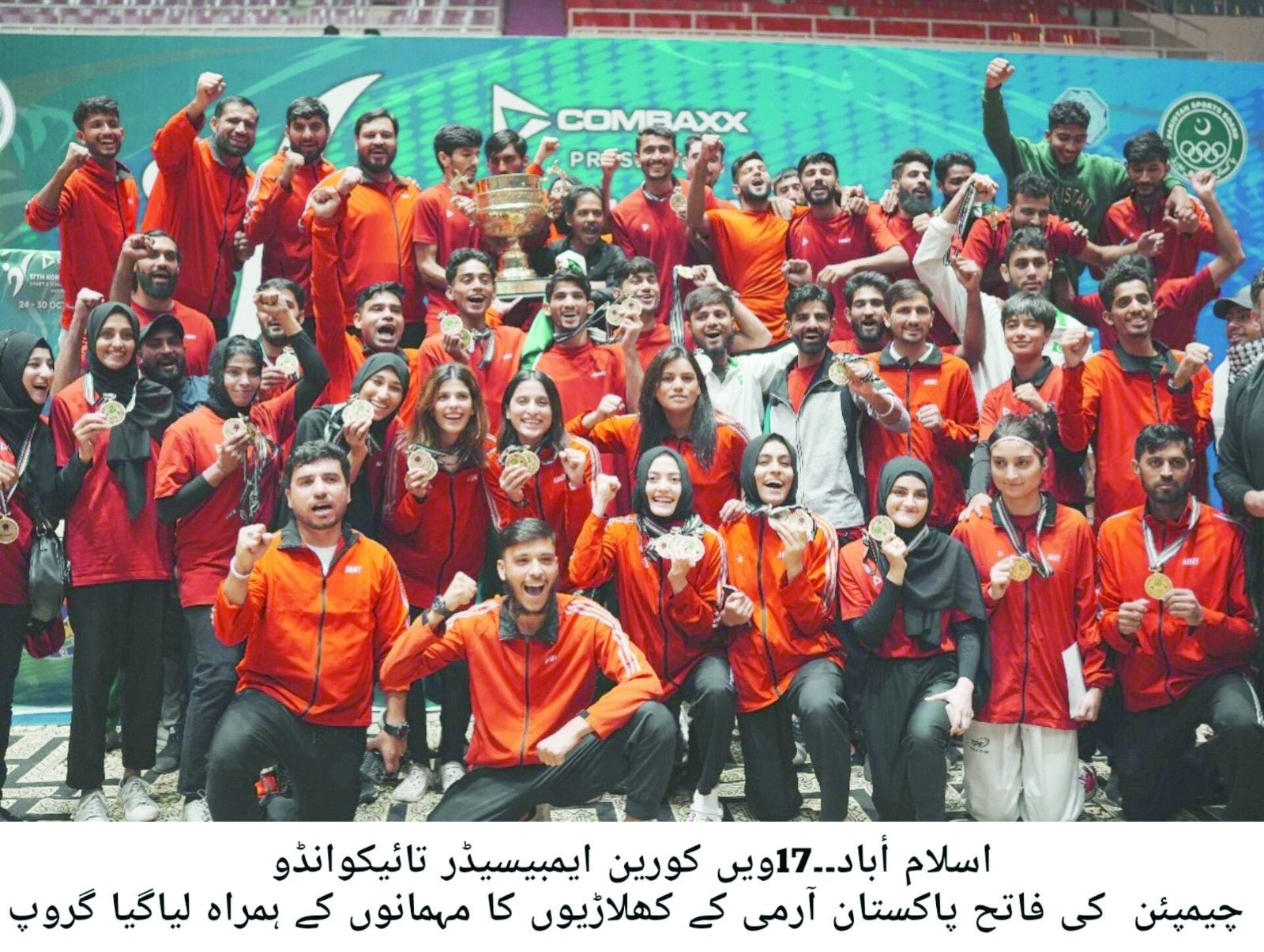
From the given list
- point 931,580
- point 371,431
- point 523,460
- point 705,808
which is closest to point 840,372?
point 931,580

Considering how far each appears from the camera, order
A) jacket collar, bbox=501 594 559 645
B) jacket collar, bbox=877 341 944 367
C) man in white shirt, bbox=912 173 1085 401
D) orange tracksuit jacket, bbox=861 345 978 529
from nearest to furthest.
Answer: jacket collar, bbox=501 594 559 645 < orange tracksuit jacket, bbox=861 345 978 529 < jacket collar, bbox=877 341 944 367 < man in white shirt, bbox=912 173 1085 401

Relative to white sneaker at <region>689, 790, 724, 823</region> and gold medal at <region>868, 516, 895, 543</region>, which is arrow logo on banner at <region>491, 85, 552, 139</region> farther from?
white sneaker at <region>689, 790, 724, 823</region>

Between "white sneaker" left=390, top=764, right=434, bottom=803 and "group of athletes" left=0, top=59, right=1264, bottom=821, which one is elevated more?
"group of athletes" left=0, top=59, right=1264, bottom=821

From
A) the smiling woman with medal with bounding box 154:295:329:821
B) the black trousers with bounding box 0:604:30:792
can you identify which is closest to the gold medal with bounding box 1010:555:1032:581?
the smiling woman with medal with bounding box 154:295:329:821

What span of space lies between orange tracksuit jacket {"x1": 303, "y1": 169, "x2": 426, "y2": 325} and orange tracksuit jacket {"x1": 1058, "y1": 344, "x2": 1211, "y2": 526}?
12.5ft

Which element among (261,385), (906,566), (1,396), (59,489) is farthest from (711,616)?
(1,396)

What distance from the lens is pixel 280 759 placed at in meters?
4.98

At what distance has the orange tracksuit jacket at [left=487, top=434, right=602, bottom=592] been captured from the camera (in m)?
5.88

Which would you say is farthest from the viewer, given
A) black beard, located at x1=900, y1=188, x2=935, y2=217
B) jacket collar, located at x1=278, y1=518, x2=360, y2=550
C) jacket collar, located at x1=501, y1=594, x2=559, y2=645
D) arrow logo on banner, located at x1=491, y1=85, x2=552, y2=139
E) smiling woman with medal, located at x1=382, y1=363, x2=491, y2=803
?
arrow logo on banner, located at x1=491, y1=85, x2=552, y2=139

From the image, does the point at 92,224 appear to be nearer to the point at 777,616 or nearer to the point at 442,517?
the point at 442,517

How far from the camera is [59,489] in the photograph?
567 centimetres

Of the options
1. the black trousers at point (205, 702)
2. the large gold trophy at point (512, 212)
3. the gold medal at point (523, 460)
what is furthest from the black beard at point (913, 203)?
the black trousers at point (205, 702)

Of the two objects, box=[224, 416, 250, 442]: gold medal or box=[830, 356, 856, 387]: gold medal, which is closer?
box=[224, 416, 250, 442]: gold medal

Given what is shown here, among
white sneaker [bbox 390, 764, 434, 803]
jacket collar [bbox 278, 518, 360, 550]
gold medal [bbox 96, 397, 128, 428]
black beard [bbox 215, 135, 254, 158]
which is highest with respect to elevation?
black beard [bbox 215, 135, 254, 158]
